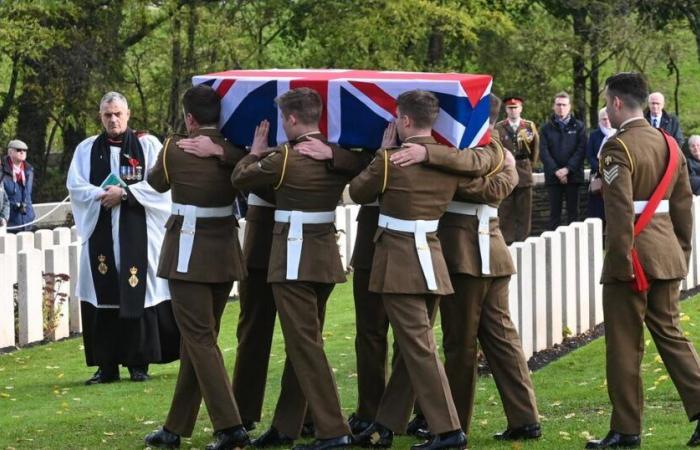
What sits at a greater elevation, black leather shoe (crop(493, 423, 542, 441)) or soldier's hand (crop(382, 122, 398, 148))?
soldier's hand (crop(382, 122, 398, 148))

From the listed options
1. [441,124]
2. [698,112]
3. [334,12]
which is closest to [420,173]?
[441,124]

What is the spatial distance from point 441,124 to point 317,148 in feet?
2.32

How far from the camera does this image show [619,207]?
859 cm

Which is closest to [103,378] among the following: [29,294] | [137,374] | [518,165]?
[137,374]

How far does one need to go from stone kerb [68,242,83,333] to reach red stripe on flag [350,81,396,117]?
24.1 ft

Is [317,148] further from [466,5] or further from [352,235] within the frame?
[466,5]

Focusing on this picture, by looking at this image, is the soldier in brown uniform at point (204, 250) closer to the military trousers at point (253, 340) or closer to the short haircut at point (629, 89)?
the military trousers at point (253, 340)

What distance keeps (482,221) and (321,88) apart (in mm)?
1206

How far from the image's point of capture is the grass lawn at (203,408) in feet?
31.9

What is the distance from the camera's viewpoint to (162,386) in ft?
40.5

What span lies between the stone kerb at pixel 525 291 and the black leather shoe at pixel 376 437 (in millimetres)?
3569

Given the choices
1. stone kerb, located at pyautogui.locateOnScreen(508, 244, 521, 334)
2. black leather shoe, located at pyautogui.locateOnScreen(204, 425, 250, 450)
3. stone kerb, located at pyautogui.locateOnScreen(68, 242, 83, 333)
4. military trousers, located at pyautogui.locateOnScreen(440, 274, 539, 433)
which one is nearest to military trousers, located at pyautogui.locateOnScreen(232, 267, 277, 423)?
black leather shoe, located at pyautogui.locateOnScreen(204, 425, 250, 450)

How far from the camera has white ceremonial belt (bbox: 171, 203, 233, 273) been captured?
30.3ft

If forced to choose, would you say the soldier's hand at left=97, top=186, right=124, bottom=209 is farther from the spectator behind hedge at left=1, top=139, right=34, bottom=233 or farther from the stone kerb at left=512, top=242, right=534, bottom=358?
the spectator behind hedge at left=1, top=139, right=34, bottom=233
